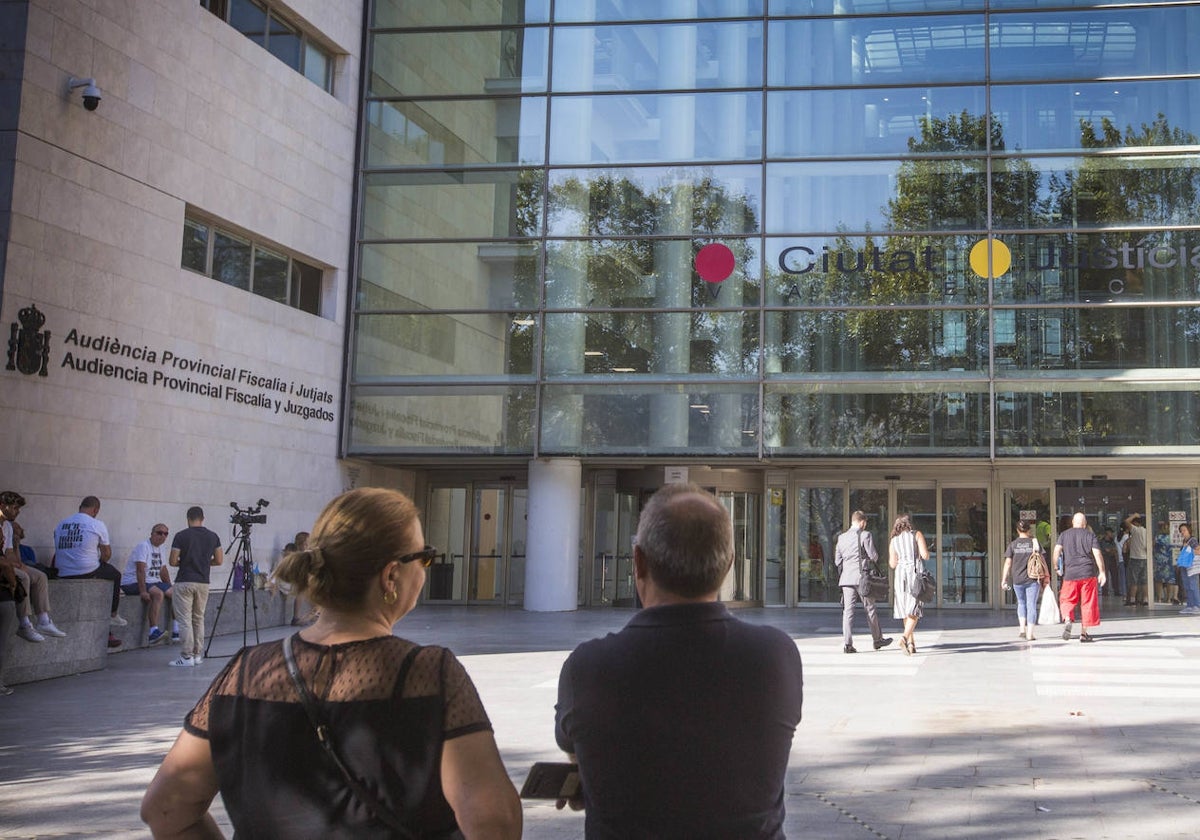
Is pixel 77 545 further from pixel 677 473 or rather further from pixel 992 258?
pixel 992 258

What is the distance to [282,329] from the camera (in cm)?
2119

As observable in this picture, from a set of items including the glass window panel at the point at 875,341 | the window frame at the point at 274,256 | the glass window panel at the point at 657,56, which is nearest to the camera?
the window frame at the point at 274,256

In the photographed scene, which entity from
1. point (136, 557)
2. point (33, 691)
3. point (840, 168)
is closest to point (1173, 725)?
point (33, 691)

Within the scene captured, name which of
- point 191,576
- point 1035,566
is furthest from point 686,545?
point 1035,566

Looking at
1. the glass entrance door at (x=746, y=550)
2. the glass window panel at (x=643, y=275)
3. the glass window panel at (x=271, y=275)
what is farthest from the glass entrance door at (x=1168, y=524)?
the glass window panel at (x=271, y=275)

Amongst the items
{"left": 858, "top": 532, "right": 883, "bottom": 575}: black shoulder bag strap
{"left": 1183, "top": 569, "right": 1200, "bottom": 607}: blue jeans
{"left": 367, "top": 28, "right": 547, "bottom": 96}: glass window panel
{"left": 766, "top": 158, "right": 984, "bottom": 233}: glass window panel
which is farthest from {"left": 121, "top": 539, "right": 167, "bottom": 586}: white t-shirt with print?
{"left": 1183, "top": 569, "right": 1200, "bottom": 607}: blue jeans

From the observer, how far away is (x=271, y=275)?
21141 mm

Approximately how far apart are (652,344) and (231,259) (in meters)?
7.19

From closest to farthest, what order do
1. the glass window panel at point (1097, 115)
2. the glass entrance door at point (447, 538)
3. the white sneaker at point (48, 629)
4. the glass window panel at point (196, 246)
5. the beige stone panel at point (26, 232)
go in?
the white sneaker at point (48, 629), the beige stone panel at point (26, 232), the glass window panel at point (196, 246), the glass window panel at point (1097, 115), the glass entrance door at point (447, 538)

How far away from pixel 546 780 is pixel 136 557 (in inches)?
570

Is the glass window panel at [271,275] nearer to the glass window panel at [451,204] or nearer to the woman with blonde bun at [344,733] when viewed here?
the glass window panel at [451,204]

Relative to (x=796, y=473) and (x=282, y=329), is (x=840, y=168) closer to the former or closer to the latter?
(x=796, y=473)

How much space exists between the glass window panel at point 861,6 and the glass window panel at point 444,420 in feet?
26.9

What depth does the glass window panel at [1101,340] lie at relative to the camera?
20781 mm
